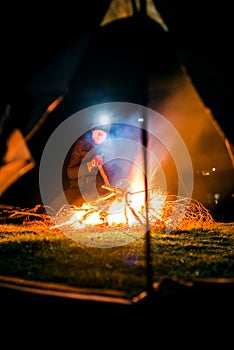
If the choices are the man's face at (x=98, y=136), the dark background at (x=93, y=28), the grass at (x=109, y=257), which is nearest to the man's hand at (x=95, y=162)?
the man's face at (x=98, y=136)

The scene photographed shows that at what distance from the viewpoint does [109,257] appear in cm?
448

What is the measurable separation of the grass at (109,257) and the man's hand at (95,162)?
1855 mm

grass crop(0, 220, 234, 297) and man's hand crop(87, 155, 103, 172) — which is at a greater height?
man's hand crop(87, 155, 103, 172)

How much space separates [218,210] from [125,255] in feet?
18.2

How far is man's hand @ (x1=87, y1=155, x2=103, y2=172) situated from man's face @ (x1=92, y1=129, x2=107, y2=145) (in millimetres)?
A: 379

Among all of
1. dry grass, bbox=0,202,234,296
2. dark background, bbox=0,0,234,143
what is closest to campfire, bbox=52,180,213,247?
dry grass, bbox=0,202,234,296

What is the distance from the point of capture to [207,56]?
12.2 ft

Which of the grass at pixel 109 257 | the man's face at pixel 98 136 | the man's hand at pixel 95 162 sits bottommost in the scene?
the grass at pixel 109 257

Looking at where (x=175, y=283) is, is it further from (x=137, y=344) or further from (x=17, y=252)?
(x=17, y=252)

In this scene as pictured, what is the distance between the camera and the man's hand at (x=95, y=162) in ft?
25.0

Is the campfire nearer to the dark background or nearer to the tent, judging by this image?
the tent

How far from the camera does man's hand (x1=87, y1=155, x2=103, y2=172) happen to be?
7625mm

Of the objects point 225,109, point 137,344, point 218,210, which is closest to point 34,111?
point 225,109

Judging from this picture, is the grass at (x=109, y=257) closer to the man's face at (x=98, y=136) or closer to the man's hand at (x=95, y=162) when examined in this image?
the man's hand at (x=95, y=162)
